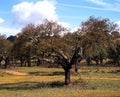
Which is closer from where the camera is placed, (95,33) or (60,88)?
(60,88)

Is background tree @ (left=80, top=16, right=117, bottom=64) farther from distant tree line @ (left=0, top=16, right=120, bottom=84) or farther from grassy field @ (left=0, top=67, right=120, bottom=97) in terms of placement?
grassy field @ (left=0, top=67, right=120, bottom=97)

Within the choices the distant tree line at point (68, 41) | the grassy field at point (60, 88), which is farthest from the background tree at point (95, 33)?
the grassy field at point (60, 88)

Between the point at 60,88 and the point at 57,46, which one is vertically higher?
the point at 57,46

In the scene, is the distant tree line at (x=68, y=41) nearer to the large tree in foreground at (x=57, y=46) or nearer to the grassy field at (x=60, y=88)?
the large tree in foreground at (x=57, y=46)

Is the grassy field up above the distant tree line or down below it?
below

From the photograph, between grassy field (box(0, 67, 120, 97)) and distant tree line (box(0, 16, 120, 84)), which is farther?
distant tree line (box(0, 16, 120, 84))

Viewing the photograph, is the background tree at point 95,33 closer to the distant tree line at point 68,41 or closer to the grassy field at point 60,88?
the distant tree line at point 68,41

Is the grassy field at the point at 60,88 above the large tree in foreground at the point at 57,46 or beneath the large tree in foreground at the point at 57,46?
beneath

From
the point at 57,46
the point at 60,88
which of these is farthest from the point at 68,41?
the point at 60,88

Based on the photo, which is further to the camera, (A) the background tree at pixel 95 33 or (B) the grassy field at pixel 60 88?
(A) the background tree at pixel 95 33

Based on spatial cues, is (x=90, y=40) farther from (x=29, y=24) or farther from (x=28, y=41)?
(x=29, y=24)

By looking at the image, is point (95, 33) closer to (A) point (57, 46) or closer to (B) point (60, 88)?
(A) point (57, 46)

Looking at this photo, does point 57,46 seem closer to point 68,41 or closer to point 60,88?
point 68,41

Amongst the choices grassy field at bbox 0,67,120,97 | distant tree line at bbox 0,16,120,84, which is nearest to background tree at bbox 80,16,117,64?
distant tree line at bbox 0,16,120,84
